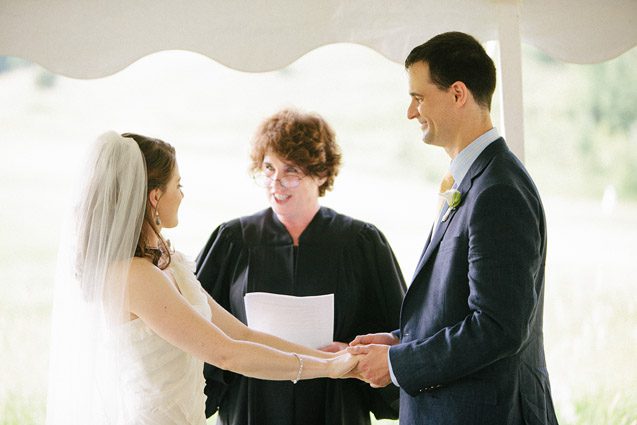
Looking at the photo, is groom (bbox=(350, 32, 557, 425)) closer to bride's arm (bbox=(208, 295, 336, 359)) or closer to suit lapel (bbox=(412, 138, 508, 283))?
suit lapel (bbox=(412, 138, 508, 283))

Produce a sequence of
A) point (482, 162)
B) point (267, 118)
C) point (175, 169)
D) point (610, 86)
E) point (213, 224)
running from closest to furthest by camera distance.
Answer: point (482, 162)
point (175, 169)
point (267, 118)
point (213, 224)
point (610, 86)

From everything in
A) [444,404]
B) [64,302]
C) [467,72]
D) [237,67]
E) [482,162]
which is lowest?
[444,404]

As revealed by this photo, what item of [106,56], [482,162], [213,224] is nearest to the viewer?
[482,162]

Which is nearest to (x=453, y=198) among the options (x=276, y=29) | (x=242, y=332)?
(x=242, y=332)

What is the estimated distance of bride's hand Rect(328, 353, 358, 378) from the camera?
9.67 feet

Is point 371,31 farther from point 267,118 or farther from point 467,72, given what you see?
point 467,72

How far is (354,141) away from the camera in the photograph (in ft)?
19.6

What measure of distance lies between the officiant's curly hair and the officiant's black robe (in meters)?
0.24

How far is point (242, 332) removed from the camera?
318 cm

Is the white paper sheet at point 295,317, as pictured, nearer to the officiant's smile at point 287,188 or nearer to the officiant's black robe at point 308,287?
the officiant's black robe at point 308,287

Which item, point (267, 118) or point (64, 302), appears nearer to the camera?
point (64, 302)

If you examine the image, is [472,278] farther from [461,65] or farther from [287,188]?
[287,188]

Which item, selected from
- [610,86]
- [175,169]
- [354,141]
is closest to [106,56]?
[175,169]

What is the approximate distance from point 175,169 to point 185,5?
1.11 meters
